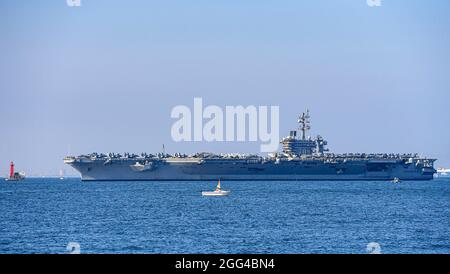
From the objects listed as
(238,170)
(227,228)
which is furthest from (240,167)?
(227,228)

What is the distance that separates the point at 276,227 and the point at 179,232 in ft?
17.1

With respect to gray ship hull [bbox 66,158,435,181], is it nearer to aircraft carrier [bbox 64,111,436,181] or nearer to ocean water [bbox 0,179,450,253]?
aircraft carrier [bbox 64,111,436,181]

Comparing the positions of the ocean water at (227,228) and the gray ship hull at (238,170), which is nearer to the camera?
the ocean water at (227,228)

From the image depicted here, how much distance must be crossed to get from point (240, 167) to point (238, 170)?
643mm

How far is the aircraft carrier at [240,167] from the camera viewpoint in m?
114

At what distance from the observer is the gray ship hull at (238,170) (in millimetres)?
113312

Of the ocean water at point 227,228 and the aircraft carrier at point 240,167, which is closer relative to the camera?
the ocean water at point 227,228

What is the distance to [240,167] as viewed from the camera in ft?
372

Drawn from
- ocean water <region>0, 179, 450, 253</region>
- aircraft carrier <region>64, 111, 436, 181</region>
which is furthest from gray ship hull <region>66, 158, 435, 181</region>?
ocean water <region>0, 179, 450, 253</region>

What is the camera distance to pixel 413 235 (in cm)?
3656

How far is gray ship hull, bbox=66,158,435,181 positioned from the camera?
113 meters

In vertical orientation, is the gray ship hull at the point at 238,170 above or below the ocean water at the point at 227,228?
above

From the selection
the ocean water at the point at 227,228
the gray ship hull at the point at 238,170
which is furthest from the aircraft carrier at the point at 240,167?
the ocean water at the point at 227,228

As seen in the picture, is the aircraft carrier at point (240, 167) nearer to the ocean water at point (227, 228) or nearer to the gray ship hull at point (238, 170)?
the gray ship hull at point (238, 170)
